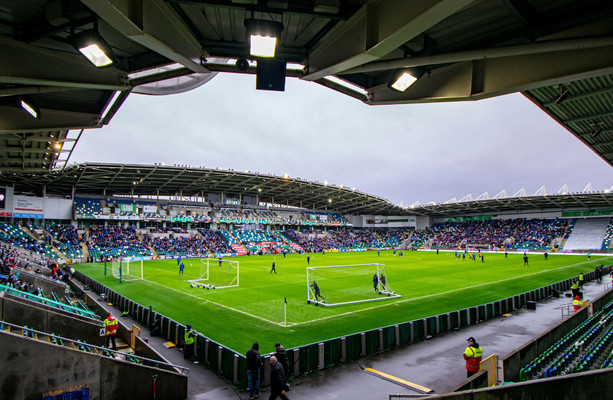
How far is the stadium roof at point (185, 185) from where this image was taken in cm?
4378

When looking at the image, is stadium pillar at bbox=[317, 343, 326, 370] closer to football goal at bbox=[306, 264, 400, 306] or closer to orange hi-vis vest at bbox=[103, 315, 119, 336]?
football goal at bbox=[306, 264, 400, 306]

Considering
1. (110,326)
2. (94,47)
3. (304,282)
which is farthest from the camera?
(304,282)

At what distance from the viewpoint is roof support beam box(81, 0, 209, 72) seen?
4250mm

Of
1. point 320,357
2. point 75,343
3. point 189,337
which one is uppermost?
point 75,343

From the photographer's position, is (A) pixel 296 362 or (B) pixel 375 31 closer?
(B) pixel 375 31

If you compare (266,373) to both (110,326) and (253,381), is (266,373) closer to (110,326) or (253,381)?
(253,381)

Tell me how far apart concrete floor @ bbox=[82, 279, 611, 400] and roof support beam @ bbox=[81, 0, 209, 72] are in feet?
28.7

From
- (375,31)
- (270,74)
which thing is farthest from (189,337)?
(375,31)

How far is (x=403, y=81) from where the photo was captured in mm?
6918

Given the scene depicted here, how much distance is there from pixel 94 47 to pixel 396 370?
11.4 meters

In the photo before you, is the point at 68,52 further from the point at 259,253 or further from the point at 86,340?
the point at 259,253

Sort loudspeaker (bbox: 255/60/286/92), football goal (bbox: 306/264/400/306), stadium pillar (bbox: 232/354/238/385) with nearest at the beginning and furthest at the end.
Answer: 1. loudspeaker (bbox: 255/60/286/92)
2. stadium pillar (bbox: 232/354/238/385)
3. football goal (bbox: 306/264/400/306)

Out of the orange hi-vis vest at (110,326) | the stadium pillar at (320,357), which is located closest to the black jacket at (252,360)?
the stadium pillar at (320,357)

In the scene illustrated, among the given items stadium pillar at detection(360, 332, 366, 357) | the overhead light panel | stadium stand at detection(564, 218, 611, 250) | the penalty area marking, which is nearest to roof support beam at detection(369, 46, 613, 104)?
the overhead light panel
